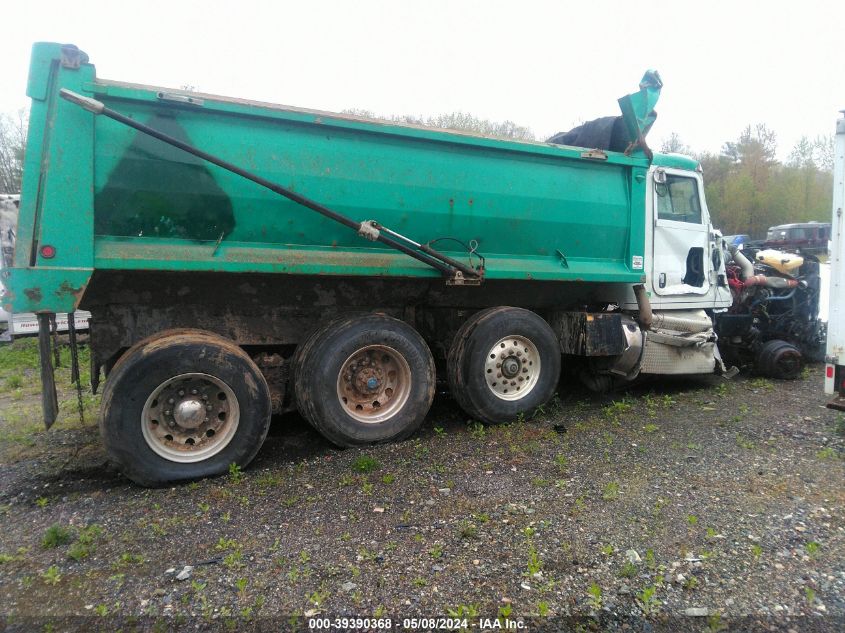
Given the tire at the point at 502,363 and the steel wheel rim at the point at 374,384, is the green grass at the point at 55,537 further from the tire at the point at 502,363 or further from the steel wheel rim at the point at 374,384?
the tire at the point at 502,363

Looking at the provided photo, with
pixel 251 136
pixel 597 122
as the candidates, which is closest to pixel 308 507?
pixel 251 136

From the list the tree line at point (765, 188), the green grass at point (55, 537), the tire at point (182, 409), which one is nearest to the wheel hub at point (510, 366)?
the tire at point (182, 409)

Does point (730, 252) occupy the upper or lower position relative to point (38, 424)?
upper

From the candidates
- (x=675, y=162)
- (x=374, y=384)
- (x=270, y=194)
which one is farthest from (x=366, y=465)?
(x=675, y=162)

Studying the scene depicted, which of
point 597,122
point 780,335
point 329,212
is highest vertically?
point 597,122

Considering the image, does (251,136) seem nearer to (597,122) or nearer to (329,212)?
(329,212)

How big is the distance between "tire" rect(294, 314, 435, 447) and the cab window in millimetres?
3240

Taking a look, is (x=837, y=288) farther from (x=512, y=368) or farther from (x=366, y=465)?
(x=366, y=465)

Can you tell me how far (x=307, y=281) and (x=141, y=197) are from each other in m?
1.32

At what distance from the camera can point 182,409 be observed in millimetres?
3975

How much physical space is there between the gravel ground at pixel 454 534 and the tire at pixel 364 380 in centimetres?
23

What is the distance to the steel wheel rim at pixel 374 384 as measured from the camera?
4.73m

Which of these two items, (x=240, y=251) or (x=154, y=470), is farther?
(x=240, y=251)

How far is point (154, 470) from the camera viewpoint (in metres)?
3.90
